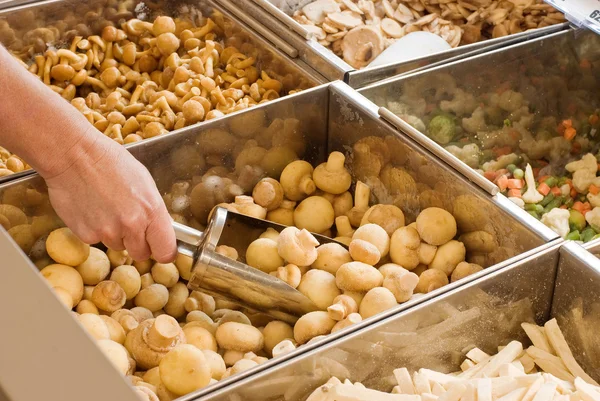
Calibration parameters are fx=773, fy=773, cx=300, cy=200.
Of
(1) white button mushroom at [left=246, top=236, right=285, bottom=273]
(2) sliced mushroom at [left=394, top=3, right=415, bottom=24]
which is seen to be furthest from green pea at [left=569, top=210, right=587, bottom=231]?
(2) sliced mushroom at [left=394, top=3, right=415, bottom=24]

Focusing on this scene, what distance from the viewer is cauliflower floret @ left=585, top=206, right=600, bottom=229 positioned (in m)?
1.97

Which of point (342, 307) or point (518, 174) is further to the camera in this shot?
point (518, 174)

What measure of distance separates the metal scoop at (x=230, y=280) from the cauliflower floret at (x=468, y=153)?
2.37 ft

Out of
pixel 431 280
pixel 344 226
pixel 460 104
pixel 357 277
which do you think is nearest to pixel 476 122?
pixel 460 104

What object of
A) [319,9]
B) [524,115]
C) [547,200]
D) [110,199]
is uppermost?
[110,199]

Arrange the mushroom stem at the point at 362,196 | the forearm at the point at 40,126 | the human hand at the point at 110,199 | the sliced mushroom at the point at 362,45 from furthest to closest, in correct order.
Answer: the sliced mushroom at the point at 362,45
the mushroom stem at the point at 362,196
the human hand at the point at 110,199
the forearm at the point at 40,126

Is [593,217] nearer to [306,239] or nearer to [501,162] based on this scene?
[501,162]

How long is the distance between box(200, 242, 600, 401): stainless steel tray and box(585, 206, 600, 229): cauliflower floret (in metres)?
0.45

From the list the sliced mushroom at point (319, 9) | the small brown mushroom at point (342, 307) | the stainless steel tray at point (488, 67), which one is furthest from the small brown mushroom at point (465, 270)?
the sliced mushroom at point (319, 9)

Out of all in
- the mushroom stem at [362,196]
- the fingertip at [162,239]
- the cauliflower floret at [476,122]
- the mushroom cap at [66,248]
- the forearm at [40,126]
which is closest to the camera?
the forearm at [40,126]

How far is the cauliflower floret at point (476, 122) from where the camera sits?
7.11ft

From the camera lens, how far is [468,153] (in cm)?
215

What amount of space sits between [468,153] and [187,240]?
0.93 meters

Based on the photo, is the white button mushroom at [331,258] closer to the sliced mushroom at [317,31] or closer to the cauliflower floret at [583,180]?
the cauliflower floret at [583,180]
